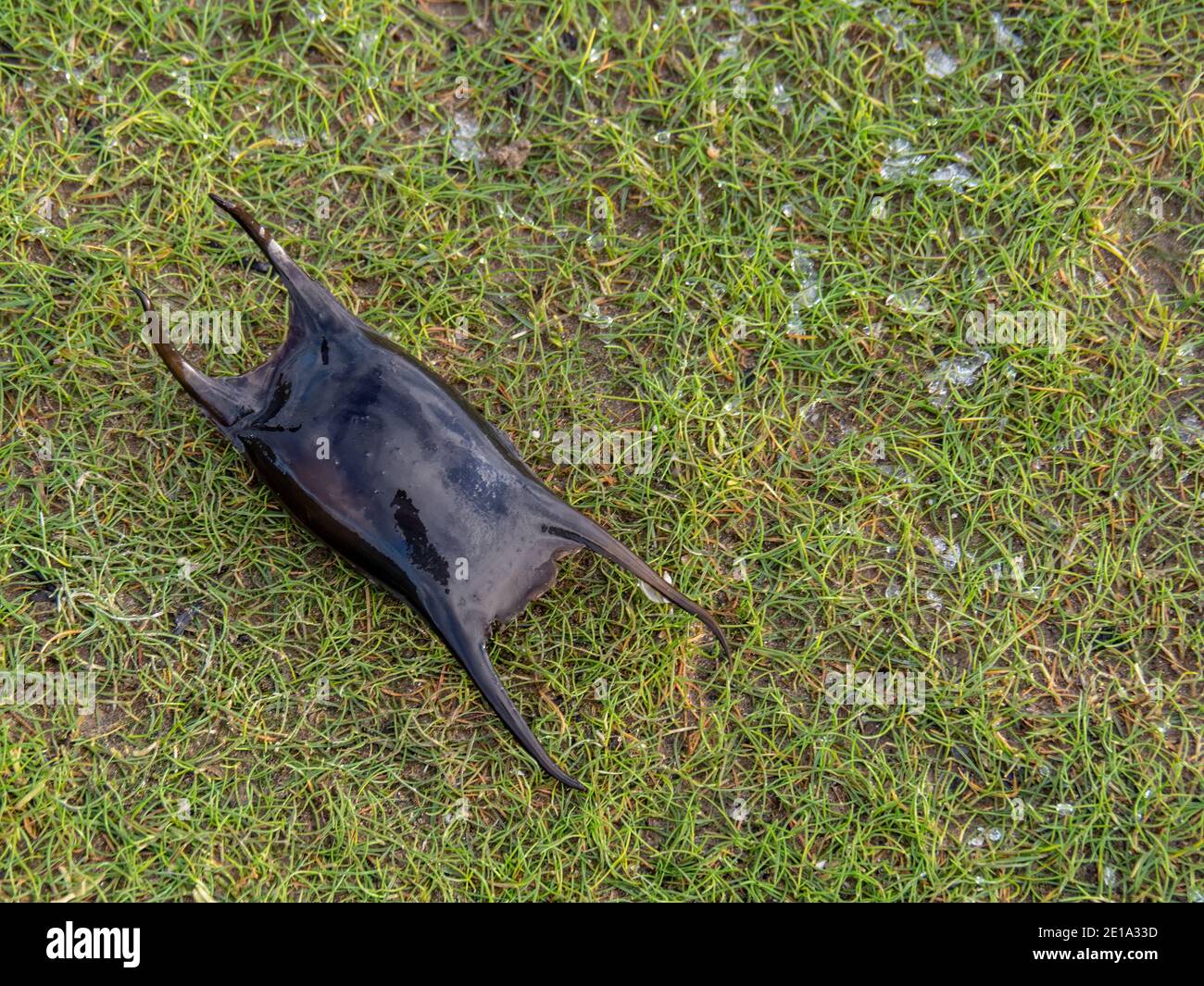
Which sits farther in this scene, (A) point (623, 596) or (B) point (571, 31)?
(B) point (571, 31)

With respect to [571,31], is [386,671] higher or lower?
lower

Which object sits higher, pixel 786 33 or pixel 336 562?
pixel 786 33

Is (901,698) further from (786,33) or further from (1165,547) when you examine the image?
(786,33)

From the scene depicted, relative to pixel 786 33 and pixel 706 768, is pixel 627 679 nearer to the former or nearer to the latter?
pixel 706 768
